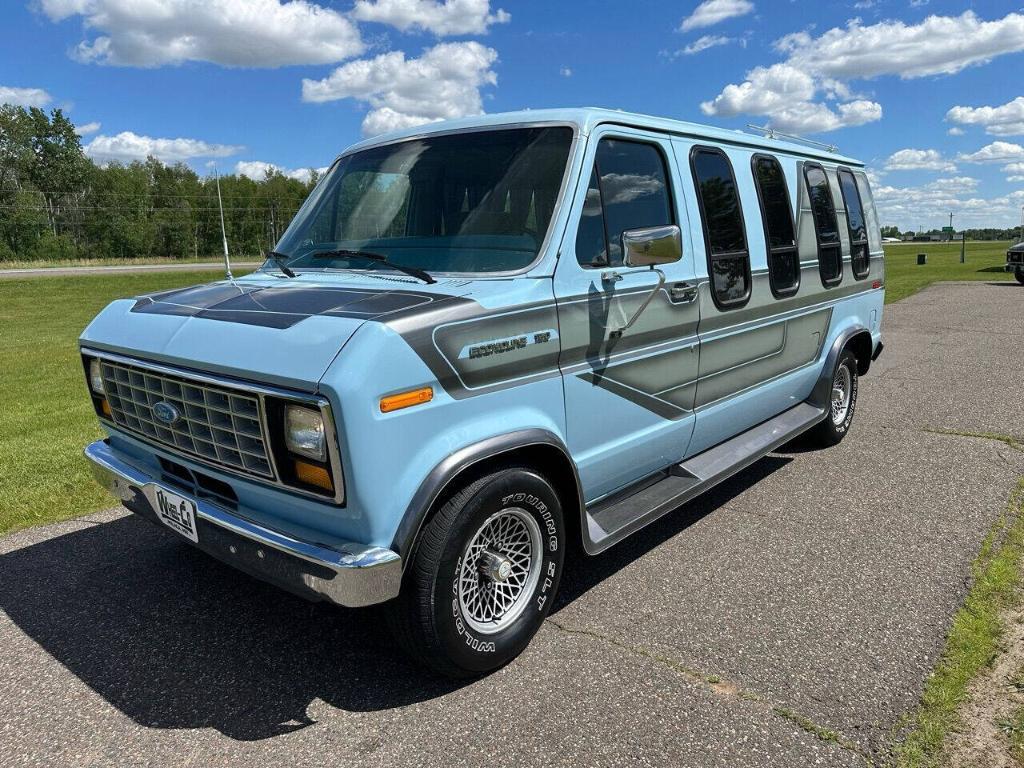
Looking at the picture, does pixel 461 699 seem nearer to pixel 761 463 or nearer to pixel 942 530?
pixel 942 530

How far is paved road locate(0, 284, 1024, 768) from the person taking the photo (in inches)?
104

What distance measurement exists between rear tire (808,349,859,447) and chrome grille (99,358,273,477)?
15.6 feet

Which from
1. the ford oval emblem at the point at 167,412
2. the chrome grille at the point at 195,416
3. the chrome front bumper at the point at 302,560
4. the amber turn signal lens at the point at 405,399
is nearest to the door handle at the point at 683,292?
the amber turn signal lens at the point at 405,399

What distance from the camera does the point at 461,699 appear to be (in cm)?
291

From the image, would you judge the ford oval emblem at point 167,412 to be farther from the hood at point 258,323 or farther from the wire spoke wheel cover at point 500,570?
the wire spoke wheel cover at point 500,570

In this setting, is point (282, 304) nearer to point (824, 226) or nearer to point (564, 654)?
point (564, 654)

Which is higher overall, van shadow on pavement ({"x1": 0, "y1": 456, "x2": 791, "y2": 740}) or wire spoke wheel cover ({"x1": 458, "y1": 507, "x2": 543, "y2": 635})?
wire spoke wheel cover ({"x1": 458, "y1": 507, "x2": 543, "y2": 635})

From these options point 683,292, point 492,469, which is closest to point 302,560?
point 492,469

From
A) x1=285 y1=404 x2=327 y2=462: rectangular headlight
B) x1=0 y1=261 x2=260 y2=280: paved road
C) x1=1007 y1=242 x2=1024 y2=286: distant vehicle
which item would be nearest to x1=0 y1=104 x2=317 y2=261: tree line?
x1=0 y1=261 x2=260 y2=280: paved road

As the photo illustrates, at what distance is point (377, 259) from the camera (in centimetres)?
354

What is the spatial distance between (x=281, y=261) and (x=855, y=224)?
488 cm

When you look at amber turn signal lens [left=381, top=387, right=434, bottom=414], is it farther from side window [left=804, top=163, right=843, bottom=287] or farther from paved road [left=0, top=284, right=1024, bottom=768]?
side window [left=804, top=163, right=843, bottom=287]

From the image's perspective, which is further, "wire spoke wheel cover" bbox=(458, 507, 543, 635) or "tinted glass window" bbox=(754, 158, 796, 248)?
"tinted glass window" bbox=(754, 158, 796, 248)

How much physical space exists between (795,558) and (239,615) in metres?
3.04
